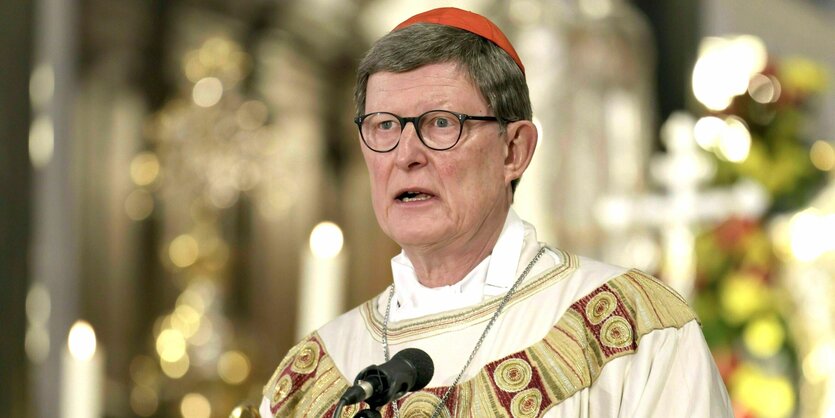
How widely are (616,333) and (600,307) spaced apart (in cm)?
7

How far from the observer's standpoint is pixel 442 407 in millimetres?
2365

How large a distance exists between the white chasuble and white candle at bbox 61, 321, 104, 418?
2.02 ft

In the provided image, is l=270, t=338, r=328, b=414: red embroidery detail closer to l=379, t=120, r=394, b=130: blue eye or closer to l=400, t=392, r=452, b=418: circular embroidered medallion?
l=400, t=392, r=452, b=418: circular embroidered medallion

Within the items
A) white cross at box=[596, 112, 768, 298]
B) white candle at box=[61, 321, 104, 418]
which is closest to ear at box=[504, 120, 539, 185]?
white candle at box=[61, 321, 104, 418]

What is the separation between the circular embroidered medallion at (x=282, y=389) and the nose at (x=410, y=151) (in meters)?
0.50

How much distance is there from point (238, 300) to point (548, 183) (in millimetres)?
1388

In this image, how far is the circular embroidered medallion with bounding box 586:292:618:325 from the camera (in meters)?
2.33

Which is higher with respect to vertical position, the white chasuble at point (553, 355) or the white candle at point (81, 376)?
the white chasuble at point (553, 355)

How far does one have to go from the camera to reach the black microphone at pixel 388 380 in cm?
198

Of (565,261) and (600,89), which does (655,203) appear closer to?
(600,89)

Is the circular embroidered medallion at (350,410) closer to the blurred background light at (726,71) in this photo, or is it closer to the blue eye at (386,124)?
the blue eye at (386,124)

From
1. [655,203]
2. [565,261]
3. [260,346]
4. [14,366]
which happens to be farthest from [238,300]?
[565,261]

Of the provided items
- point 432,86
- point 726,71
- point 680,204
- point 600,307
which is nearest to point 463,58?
point 432,86

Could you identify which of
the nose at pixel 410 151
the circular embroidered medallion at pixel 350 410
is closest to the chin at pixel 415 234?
the nose at pixel 410 151
